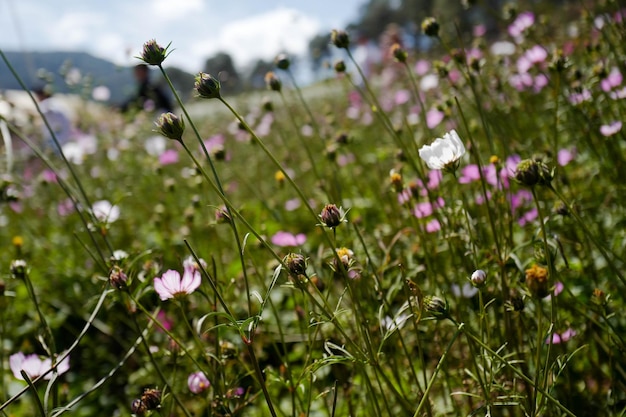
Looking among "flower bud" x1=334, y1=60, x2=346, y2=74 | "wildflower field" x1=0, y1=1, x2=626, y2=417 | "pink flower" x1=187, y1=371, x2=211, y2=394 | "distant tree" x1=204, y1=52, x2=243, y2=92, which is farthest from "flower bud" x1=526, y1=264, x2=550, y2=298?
"distant tree" x1=204, y1=52, x2=243, y2=92

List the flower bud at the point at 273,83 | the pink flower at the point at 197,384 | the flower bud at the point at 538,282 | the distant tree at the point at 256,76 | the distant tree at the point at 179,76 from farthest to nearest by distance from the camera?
the distant tree at the point at 179,76
the distant tree at the point at 256,76
the flower bud at the point at 273,83
the pink flower at the point at 197,384
the flower bud at the point at 538,282

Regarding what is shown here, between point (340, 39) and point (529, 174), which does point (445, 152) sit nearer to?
point (529, 174)

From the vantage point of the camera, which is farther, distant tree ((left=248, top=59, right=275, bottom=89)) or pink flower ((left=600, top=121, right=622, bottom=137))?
distant tree ((left=248, top=59, right=275, bottom=89))

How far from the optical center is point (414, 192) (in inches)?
43.4

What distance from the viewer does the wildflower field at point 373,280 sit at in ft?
2.26

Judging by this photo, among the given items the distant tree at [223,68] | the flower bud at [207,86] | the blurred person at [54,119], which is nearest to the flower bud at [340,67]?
the distant tree at [223,68]

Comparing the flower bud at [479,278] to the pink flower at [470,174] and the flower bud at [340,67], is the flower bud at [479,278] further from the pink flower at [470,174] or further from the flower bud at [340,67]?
the flower bud at [340,67]

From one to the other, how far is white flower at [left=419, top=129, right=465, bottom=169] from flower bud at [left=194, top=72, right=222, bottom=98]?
0.29 meters

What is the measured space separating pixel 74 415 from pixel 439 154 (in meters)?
1.12

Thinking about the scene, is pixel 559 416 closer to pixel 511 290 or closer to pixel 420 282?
pixel 511 290

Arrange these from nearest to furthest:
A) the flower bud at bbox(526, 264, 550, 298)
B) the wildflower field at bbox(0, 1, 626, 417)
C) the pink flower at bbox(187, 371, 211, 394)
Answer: the flower bud at bbox(526, 264, 550, 298), the wildflower field at bbox(0, 1, 626, 417), the pink flower at bbox(187, 371, 211, 394)

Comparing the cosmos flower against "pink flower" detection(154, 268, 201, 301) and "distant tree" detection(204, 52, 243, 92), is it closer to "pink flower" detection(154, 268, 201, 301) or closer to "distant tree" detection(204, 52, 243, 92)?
"pink flower" detection(154, 268, 201, 301)

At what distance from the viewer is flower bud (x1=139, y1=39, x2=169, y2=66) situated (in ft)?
2.09

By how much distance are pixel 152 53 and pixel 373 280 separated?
51cm
